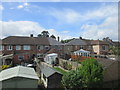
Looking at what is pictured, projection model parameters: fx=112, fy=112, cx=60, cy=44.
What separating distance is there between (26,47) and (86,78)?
86.1 feet

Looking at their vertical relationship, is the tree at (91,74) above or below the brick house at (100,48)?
below

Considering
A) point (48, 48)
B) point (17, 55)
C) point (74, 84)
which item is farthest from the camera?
point (48, 48)

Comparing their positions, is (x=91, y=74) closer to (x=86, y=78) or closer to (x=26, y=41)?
(x=86, y=78)

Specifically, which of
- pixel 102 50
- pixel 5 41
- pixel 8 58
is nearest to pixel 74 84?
pixel 8 58

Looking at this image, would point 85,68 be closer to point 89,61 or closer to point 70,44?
point 89,61

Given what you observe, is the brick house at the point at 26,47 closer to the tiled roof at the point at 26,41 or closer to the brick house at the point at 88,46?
the tiled roof at the point at 26,41

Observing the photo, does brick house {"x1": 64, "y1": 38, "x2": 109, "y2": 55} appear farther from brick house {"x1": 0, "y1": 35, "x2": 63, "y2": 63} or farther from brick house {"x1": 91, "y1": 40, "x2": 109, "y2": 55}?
brick house {"x1": 0, "y1": 35, "x2": 63, "y2": 63}

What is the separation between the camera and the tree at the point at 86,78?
12.2m

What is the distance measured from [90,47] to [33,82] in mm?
36058

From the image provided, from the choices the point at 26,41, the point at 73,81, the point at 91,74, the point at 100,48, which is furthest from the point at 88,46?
the point at 73,81

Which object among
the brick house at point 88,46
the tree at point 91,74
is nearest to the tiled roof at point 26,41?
the brick house at point 88,46

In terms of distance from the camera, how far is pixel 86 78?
12242mm

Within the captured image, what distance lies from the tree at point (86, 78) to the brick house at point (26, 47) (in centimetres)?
2269

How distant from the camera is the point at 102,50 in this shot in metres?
→ 41.1
